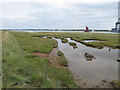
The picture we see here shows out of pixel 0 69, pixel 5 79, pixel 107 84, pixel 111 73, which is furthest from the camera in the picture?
pixel 111 73

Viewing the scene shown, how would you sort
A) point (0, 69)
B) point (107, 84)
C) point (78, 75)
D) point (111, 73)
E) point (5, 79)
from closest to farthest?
point (5, 79) < point (107, 84) < point (0, 69) < point (78, 75) < point (111, 73)

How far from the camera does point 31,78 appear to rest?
10812 mm

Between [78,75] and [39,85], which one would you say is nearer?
[39,85]

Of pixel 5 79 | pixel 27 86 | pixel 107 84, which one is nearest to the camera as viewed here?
pixel 27 86

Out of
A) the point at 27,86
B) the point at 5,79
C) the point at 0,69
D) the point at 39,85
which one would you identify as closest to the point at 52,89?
the point at 39,85

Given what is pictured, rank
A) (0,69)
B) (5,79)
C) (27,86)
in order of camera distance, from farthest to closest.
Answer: (0,69) → (5,79) → (27,86)

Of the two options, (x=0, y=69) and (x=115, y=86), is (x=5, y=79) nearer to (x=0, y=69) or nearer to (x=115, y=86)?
(x=0, y=69)

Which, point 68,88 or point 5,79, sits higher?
point 5,79

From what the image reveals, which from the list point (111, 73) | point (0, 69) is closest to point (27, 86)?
point (0, 69)

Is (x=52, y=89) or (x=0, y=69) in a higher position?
(x=0, y=69)

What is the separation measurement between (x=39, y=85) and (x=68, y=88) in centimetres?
225

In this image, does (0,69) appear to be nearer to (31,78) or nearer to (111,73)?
(31,78)

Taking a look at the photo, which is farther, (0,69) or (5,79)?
(0,69)

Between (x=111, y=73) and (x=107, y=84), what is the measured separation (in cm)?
334
